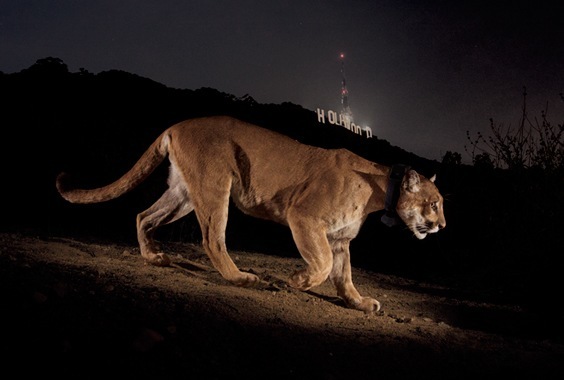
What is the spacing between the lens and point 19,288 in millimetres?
2660

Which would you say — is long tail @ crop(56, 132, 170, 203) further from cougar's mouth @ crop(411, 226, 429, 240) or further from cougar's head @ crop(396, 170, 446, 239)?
cougar's mouth @ crop(411, 226, 429, 240)

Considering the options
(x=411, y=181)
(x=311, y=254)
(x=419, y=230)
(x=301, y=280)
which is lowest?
(x=301, y=280)

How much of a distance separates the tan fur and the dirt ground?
18.1 inches

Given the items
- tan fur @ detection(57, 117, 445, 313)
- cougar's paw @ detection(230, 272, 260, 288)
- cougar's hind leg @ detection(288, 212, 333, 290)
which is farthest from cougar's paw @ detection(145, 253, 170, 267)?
cougar's hind leg @ detection(288, 212, 333, 290)

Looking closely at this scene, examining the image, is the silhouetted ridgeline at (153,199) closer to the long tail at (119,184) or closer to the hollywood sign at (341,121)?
the long tail at (119,184)

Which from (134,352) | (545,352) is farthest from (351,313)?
(134,352)

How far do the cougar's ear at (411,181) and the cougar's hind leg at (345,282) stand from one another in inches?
36.6

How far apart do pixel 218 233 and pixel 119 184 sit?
54.5 inches

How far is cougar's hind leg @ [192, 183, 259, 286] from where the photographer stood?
182 inches

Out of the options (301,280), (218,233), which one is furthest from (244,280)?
(301,280)

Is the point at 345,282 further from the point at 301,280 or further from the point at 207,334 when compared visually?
the point at 207,334

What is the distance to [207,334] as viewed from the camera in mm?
2678

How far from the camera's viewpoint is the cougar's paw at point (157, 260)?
5.14m

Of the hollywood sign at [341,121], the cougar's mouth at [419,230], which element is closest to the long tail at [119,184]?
the cougar's mouth at [419,230]
